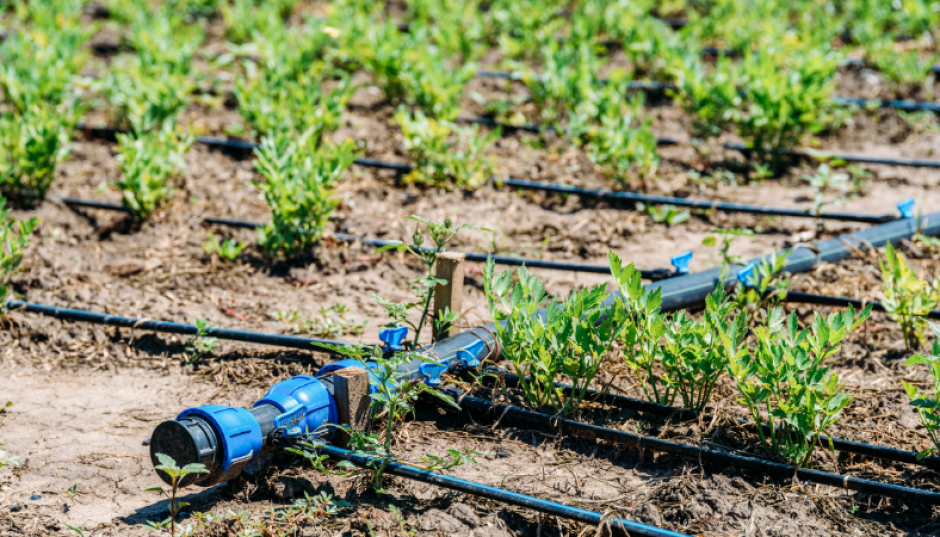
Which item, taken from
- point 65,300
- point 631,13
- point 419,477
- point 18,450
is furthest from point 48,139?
point 631,13

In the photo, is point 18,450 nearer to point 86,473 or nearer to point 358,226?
point 86,473

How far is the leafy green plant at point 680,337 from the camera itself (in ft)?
8.26

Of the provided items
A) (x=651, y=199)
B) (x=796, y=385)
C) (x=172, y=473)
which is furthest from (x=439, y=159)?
(x=172, y=473)

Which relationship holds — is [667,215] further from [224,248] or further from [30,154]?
[30,154]

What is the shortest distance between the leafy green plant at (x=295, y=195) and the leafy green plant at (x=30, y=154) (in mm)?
1331

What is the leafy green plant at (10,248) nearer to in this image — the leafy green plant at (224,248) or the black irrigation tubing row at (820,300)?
the leafy green plant at (224,248)

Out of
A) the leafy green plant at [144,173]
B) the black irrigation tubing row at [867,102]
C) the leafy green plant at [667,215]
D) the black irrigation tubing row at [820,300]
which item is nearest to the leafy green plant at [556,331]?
the black irrigation tubing row at [820,300]

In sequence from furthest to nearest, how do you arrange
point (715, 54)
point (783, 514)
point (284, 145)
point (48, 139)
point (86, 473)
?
point (715, 54) < point (48, 139) < point (284, 145) < point (86, 473) < point (783, 514)

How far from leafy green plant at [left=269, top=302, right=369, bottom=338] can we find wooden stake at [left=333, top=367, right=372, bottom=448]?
730 mm

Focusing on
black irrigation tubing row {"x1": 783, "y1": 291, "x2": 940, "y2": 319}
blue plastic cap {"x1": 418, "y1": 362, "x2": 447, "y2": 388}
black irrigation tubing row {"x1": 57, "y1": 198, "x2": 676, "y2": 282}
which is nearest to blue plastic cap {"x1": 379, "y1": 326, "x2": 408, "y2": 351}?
blue plastic cap {"x1": 418, "y1": 362, "x2": 447, "y2": 388}

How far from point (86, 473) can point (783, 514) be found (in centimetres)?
203

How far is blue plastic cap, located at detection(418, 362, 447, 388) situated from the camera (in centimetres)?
274

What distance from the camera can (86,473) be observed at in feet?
8.34

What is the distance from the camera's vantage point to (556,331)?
2637 millimetres
